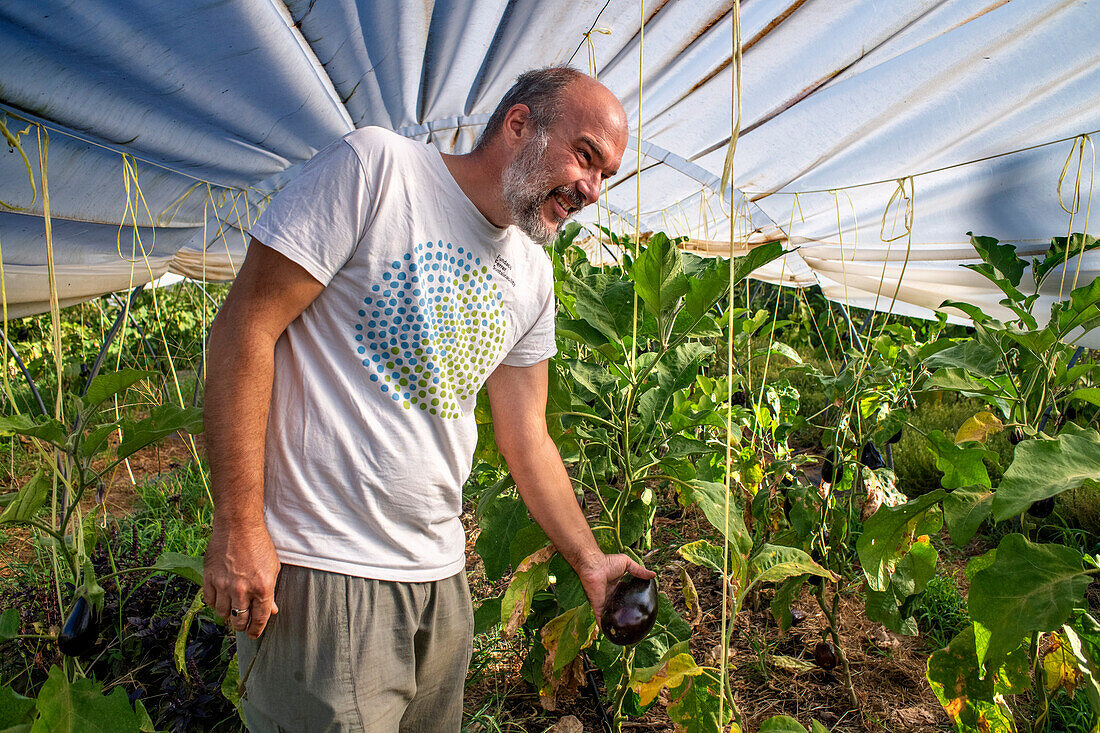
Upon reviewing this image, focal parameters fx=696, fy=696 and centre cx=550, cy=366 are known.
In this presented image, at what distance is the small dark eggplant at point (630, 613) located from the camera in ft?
3.64

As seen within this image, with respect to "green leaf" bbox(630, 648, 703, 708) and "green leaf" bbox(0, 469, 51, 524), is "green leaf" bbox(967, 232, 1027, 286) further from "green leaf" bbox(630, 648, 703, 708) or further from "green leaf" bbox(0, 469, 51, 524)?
"green leaf" bbox(0, 469, 51, 524)

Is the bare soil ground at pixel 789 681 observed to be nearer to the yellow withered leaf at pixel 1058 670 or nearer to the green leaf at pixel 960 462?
the yellow withered leaf at pixel 1058 670

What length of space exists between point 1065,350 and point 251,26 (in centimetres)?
176

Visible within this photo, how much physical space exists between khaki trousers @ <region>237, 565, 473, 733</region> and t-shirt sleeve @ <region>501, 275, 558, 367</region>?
1.44 ft

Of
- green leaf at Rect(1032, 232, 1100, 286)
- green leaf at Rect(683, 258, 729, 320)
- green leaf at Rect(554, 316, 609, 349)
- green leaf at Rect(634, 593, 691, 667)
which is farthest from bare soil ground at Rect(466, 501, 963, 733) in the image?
green leaf at Rect(1032, 232, 1100, 286)

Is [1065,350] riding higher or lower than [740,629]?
higher

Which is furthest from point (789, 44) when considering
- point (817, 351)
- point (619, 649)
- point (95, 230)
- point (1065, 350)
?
point (817, 351)

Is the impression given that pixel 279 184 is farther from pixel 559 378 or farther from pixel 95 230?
pixel 559 378

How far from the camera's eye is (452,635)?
1217mm

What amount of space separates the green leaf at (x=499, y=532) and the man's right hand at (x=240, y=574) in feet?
1.94

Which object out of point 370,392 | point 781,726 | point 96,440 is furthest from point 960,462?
point 96,440

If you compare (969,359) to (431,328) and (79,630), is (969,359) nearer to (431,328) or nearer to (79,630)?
(431,328)

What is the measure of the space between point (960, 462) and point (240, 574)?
1428 millimetres

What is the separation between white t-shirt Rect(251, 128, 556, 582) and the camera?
1.02 m
